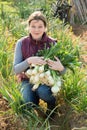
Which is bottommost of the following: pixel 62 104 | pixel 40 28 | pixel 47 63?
pixel 62 104

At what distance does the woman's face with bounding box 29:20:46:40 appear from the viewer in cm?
348

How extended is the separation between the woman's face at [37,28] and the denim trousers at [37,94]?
0.47m

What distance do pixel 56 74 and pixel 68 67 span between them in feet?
0.52

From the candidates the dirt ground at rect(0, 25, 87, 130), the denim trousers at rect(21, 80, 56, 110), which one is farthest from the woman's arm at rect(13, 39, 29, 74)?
the dirt ground at rect(0, 25, 87, 130)

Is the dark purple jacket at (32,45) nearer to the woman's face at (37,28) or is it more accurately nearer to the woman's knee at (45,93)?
the woman's face at (37,28)

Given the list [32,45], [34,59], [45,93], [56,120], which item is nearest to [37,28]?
[32,45]

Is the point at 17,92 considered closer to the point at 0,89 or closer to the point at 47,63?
the point at 0,89

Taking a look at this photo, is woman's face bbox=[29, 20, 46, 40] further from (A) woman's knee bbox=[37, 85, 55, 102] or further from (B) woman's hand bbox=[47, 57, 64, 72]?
(A) woman's knee bbox=[37, 85, 55, 102]

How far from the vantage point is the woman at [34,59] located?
11.2 ft

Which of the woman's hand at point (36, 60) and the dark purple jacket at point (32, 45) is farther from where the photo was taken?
the dark purple jacket at point (32, 45)

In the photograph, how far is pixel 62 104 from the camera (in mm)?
3752

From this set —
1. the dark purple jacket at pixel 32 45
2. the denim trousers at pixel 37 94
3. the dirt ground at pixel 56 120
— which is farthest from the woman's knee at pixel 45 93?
the dark purple jacket at pixel 32 45

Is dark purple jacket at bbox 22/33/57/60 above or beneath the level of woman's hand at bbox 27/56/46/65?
above

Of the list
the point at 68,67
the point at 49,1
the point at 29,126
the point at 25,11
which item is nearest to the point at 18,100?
the point at 29,126
